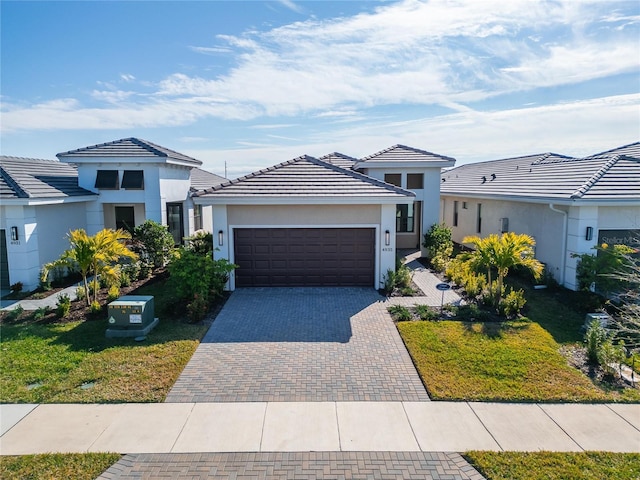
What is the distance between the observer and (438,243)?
62.1ft

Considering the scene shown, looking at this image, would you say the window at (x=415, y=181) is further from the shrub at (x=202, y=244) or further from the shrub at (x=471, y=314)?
the shrub at (x=202, y=244)

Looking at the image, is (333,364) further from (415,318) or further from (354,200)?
(354,200)

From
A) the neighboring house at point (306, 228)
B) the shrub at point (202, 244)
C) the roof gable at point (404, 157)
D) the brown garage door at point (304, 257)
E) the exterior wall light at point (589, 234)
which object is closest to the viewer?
the exterior wall light at point (589, 234)

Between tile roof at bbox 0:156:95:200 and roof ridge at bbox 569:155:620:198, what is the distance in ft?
58.4

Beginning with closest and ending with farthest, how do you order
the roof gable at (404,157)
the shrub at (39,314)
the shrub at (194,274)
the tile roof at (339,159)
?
the shrub at (39,314) → the shrub at (194,274) → the roof gable at (404,157) → the tile roof at (339,159)

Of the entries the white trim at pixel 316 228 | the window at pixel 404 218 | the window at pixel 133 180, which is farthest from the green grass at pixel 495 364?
the window at pixel 133 180

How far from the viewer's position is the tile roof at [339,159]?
78.1 ft

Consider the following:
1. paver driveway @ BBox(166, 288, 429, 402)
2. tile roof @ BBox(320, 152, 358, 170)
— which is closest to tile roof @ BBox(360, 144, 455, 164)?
tile roof @ BBox(320, 152, 358, 170)

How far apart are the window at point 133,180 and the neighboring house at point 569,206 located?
1541 centimetres

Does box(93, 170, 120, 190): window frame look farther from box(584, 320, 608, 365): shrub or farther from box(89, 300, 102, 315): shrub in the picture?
box(584, 320, 608, 365): shrub

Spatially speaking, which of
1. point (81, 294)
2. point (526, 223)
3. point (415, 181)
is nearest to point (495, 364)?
point (526, 223)

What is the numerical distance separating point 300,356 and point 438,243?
38.0ft

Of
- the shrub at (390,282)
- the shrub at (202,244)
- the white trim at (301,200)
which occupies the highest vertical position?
the white trim at (301,200)

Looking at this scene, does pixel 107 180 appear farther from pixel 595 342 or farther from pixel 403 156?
pixel 595 342
